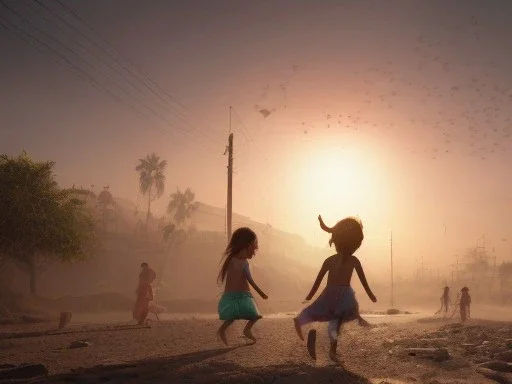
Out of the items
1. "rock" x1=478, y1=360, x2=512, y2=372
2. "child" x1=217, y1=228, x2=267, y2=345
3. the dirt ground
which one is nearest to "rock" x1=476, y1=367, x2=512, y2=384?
the dirt ground

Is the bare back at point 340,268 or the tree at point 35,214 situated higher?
the tree at point 35,214

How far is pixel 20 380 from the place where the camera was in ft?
14.7

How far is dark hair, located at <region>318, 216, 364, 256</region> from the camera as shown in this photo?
23.9ft

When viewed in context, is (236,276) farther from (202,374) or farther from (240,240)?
(202,374)

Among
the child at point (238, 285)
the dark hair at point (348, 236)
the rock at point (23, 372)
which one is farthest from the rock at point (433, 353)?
the rock at point (23, 372)

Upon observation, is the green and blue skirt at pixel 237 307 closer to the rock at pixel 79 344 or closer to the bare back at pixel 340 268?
the bare back at pixel 340 268

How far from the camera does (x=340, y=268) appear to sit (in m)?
7.14

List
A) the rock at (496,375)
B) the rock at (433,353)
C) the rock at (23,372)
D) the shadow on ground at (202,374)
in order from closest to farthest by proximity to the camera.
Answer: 1. the shadow on ground at (202,374)
2. the rock at (23,372)
3. the rock at (496,375)
4. the rock at (433,353)

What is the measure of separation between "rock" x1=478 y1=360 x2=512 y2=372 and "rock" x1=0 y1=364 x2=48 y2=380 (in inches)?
235

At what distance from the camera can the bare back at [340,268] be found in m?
7.07

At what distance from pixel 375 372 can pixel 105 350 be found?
4966 millimetres

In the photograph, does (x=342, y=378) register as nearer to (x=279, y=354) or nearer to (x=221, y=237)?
(x=279, y=354)

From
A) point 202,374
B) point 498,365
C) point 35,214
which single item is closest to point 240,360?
point 202,374

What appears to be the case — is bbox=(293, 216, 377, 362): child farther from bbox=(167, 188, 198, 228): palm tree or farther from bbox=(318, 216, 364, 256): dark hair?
bbox=(167, 188, 198, 228): palm tree
